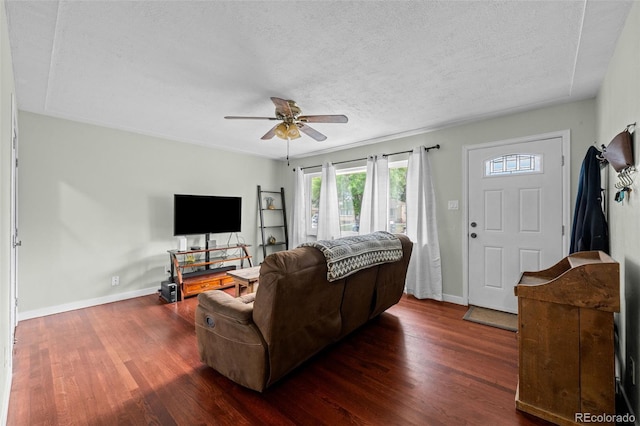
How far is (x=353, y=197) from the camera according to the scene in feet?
16.3

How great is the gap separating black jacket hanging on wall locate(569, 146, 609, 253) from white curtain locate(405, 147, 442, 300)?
161 centimetres

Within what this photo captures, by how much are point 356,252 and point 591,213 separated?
183cm

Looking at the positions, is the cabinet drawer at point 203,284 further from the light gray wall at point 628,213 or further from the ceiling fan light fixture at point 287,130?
the light gray wall at point 628,213

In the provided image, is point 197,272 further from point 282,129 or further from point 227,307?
point 282,129

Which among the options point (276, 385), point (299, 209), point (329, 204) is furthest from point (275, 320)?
point (299, 209)

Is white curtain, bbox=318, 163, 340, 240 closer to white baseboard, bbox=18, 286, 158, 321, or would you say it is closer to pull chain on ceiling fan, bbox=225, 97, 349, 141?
pull chain on ceiling fan, bbox=225, 97, 349, 141

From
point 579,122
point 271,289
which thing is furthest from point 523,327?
point 579,122

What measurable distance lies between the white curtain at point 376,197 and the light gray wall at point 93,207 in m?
2.65

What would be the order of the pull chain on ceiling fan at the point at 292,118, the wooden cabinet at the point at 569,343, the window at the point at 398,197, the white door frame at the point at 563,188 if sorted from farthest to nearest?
the window at the point at 398,197 → the white door frame at the point at 563,188 → the pull chain on ceiling fan at the point at 292,118 → the wooden cabinet at the point at 569,343

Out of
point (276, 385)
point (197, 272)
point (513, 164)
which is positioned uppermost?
point (513, 164)

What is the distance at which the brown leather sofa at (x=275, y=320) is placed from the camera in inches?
69.7

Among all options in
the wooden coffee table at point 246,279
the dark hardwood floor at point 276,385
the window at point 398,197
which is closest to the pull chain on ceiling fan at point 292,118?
the wooden coffee table at point 246,279

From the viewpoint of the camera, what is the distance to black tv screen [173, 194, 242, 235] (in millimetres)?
4148

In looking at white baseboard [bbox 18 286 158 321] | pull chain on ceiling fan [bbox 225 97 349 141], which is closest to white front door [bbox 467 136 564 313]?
pull chain on ceiling fan [bbox 225 97 349 141]
